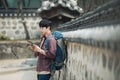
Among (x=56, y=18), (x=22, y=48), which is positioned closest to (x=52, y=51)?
(x=56, y=18)

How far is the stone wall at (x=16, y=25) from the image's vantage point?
21.3m

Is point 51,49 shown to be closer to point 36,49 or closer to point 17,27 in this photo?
point 36,49

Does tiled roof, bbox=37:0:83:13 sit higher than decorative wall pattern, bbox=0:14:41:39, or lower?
higher

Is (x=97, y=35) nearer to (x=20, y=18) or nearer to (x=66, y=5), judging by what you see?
(x=66, y=5)

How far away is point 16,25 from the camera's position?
70.5ft

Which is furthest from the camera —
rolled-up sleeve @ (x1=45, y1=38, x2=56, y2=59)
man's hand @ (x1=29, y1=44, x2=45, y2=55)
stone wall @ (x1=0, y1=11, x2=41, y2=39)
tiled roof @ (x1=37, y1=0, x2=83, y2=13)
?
stone wall @ (x1=0, y1=11, x2=41, y2=39)

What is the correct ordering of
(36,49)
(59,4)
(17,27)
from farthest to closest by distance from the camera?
(17,27) → (59,4) → (36,49)

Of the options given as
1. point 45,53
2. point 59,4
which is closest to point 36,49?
point 45,53

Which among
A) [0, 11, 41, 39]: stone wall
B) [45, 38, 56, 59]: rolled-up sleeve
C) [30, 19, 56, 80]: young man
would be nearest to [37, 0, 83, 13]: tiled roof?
[30, 19, 56, 80]: young man

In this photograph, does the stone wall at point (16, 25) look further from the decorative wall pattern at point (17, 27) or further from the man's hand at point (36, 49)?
the man's hand at point (36, 49)

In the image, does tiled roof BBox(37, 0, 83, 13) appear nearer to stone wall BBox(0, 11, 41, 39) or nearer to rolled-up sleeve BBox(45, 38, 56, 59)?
rolled-up sleeve BBox(45, 38, 56, 59)

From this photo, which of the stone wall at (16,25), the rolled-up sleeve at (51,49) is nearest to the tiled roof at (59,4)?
the rolled-up sleeve at (51,49)

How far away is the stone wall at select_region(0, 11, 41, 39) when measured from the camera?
21266 mm

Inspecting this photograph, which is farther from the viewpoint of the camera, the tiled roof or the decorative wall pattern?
the decorative wall pattern
